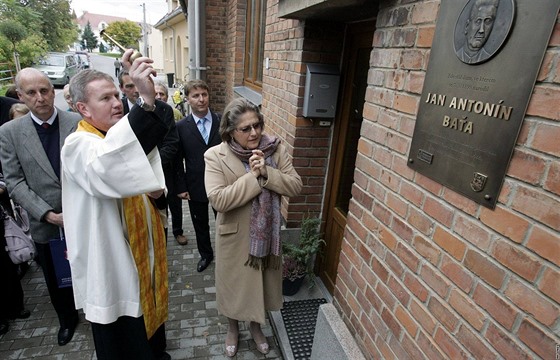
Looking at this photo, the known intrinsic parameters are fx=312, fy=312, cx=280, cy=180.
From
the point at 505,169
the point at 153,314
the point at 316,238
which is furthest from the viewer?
the point at 316,238

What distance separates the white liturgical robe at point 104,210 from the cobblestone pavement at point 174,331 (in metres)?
0.87

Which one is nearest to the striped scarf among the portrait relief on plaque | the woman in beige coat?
the woman in beige coat

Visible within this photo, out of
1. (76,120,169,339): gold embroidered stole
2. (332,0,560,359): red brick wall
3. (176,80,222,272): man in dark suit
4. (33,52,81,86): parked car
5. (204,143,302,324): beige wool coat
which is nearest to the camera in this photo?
(332,0,560,359): red brick wall

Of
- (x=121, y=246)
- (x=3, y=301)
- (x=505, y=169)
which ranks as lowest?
(x=3, y=301)

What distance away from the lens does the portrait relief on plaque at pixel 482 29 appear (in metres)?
0.91

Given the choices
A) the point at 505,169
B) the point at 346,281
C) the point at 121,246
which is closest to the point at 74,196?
the point at 121,246

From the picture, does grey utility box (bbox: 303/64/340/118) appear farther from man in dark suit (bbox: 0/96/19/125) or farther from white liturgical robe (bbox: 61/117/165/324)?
man in dark suit (bbox: 0/96/19/125)

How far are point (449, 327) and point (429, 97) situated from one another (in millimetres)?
861

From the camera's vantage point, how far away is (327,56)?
2.79 m

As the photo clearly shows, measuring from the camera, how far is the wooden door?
8.55 feet

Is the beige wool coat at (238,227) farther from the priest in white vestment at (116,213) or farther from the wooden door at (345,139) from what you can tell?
the wooden door at (345,139)

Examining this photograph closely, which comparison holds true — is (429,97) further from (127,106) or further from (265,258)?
(127,106)

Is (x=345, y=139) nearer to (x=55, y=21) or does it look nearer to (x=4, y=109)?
(x=4, y=109)

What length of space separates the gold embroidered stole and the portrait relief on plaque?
1.74 meters
